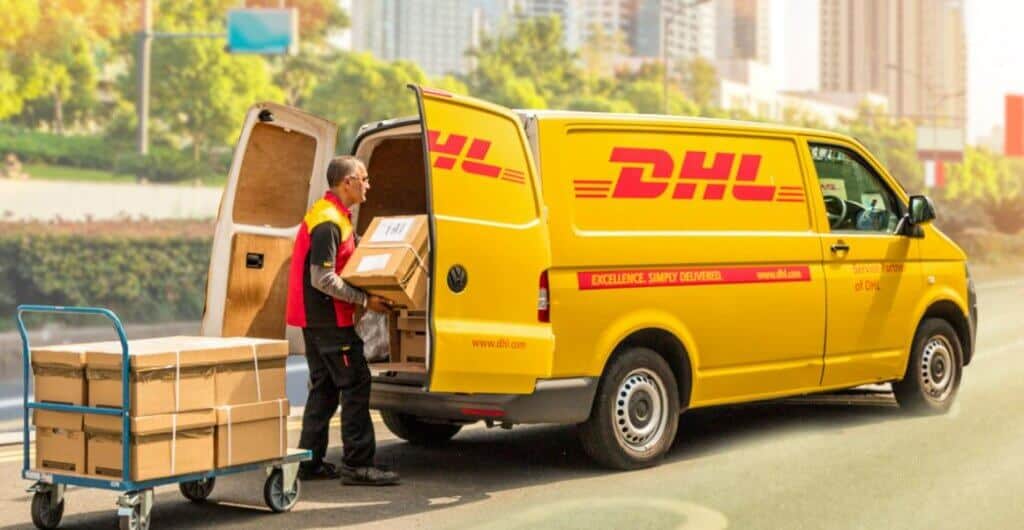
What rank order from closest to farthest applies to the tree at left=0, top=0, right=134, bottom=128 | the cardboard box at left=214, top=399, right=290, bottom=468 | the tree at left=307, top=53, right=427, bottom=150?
the cardboard box at left=214, top=399, right=290, bottom=468 < the tree at left=0, top=0, right=134, bottom=128 < the tree at left=307, top=53, right=427, bottom=150

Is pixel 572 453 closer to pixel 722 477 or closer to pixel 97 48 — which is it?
pixel 722 477

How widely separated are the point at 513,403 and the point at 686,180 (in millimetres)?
1862

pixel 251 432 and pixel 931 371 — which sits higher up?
pixel 931 371

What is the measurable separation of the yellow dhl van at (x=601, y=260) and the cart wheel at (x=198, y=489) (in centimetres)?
111

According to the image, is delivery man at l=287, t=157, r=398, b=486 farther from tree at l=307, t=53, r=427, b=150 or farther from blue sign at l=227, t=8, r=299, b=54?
tree at l=307, t=53, r=427, b=150

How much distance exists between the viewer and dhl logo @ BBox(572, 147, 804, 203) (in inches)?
328

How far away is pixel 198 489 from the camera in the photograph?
7535 mm

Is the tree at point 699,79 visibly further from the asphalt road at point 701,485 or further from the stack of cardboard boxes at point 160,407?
the stack of cardboard boxes at point 160,407

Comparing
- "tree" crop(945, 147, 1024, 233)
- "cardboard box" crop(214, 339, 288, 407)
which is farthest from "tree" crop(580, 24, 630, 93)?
"cardboard box" crop(214, 339, 288, 407)

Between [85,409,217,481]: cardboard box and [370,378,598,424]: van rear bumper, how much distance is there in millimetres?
1558

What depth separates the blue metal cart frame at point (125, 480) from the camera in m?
6.36

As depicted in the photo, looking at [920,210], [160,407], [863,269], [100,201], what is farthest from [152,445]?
[100,201]

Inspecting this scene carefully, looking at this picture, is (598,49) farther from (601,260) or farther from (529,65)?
(601,260)

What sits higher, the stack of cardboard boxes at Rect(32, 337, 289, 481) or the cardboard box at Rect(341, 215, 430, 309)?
the cardboard box at Rect(341, 215, 430, 309)
